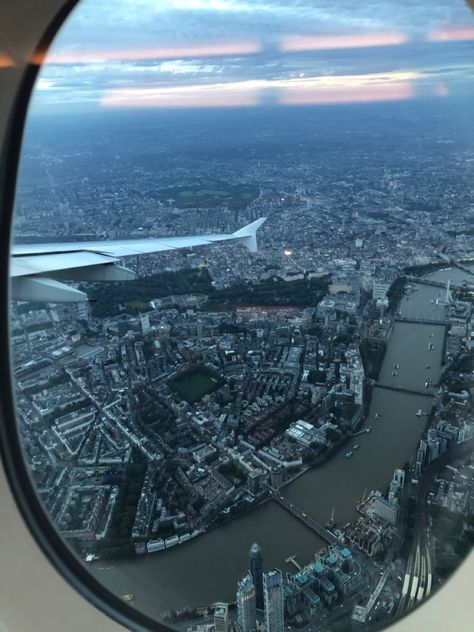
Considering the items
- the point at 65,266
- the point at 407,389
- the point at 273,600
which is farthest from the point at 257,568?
the point at 65,266

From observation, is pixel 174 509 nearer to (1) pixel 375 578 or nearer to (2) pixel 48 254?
(1) pixel 375 578

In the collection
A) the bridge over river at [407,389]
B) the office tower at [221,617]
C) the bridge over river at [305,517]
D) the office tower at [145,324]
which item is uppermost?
the office tower at [145,324]

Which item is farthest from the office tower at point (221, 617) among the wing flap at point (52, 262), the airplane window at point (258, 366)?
the wing flap at point (52, 262)

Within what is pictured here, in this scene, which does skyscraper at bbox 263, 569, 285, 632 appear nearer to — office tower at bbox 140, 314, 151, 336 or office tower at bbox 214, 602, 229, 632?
office tower at bbox 214, 602, 229, 632

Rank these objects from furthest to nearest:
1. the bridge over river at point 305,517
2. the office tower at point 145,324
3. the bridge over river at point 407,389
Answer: the office tower at point 145,324
the bridge over river at point 407,389
the bridge over river at point 305,517

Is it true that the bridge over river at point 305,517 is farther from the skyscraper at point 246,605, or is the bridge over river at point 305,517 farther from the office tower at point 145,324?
the office tower at point 145,324

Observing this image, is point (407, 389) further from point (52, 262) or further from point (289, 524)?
point (52, 262)

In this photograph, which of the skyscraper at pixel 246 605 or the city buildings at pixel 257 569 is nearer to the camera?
the skyscraper at pixel 246 605
